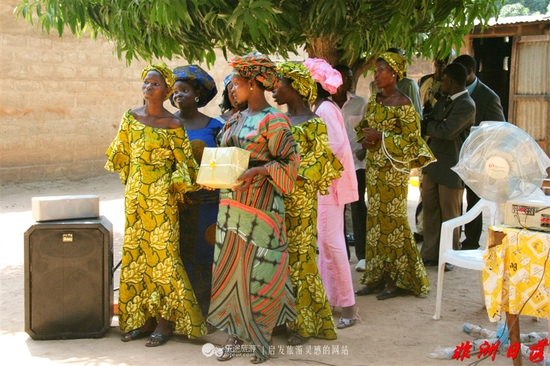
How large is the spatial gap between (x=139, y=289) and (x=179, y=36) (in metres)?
2.27

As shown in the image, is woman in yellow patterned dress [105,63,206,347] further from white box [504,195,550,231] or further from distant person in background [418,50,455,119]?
Answer: distant person in background [418,50,455,119]

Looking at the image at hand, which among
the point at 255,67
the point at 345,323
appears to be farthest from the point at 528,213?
the point at 255,67

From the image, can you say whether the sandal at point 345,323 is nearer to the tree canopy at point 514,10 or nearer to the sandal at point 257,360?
the sandal at point 257,360

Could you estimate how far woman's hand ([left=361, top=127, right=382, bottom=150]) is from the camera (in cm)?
576

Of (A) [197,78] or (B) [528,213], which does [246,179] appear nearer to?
(A) [197,78]

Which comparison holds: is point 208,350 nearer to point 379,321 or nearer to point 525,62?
point 379,321

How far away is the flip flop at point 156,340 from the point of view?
15.4 feet

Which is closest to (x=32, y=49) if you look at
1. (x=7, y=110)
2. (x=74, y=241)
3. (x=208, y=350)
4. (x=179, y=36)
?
(x=7, y=110)

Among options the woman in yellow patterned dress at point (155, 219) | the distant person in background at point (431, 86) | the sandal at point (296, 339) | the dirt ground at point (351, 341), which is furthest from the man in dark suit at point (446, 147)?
the woman in yellow patterned dress at point (155, 219)

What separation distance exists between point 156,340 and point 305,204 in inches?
55.7

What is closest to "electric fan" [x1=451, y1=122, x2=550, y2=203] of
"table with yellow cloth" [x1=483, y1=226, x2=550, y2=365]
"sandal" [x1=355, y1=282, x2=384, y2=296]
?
"table with yellow cloth" [x1=483, y1=226, x2=550, y2=365]

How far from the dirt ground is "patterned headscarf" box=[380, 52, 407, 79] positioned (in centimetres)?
200

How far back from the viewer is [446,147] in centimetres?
663

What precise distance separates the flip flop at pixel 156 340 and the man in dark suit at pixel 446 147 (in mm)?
3192
